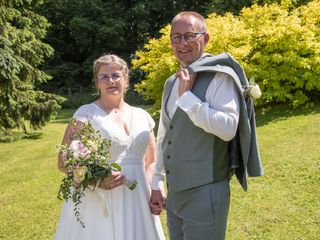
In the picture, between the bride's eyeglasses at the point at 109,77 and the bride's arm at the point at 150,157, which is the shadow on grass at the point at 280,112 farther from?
the bride's eyeglasses at the point at 109,77

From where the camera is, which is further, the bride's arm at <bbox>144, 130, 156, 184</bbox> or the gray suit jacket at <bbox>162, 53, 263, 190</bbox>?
the bride's arm at <bbox>144, 130, 156, 184</bbox>

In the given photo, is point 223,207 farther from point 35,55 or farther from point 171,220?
point 35,55

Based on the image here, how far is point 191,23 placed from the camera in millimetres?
2514

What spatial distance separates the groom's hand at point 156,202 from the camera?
3.08 metres

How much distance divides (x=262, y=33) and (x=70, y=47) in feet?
80.0

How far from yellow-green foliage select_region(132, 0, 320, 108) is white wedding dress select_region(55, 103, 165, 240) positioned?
20.9 ft

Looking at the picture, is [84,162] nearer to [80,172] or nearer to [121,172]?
[80,172]

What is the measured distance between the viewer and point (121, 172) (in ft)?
10.1

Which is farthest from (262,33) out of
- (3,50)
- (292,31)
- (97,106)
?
(97,106)

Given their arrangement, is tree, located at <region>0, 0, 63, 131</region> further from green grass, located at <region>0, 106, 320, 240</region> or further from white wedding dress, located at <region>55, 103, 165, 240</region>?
white wedding dress, located at <region>55, 103, 165, 240</region>

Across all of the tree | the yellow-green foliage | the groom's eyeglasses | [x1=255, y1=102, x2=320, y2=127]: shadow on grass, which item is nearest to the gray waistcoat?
the groom's eyeglasses

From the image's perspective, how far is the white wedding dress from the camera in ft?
10.1

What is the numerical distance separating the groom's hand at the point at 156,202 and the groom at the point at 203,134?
0.47 m

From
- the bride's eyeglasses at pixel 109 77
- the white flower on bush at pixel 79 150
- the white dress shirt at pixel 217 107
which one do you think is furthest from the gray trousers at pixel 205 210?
the bride's eyeglasses at pixel 109 77
